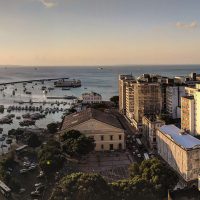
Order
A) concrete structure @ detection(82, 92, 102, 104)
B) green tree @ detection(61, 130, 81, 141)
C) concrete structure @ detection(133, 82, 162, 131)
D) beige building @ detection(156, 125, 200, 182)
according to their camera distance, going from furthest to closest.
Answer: concrete structure @ detection(82, 92, 102, 104) < concrete structure @ detection(133, 82, 162, 131) < green tree @ detection(61, 130, 81, 141) < beige building @ detection(156, 125, 200, 182)

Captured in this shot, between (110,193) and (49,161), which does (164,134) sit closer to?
(49,161)

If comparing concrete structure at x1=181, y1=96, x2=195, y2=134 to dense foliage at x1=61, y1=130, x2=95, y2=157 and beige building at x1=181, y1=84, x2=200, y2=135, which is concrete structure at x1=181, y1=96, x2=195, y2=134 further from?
dense foliage at x1=61, y1=130, x2=95, y2=157

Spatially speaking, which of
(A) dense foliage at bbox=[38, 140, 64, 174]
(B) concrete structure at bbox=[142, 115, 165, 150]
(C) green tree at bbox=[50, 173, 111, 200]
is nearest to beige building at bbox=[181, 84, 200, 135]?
(B) concrete structure at bbox=[142, 115, 165, 150]

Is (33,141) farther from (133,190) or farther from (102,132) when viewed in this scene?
(133,190)

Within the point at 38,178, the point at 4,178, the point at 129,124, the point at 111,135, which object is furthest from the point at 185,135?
the point at 129,124

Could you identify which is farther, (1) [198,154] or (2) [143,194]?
(1) [198,154]
